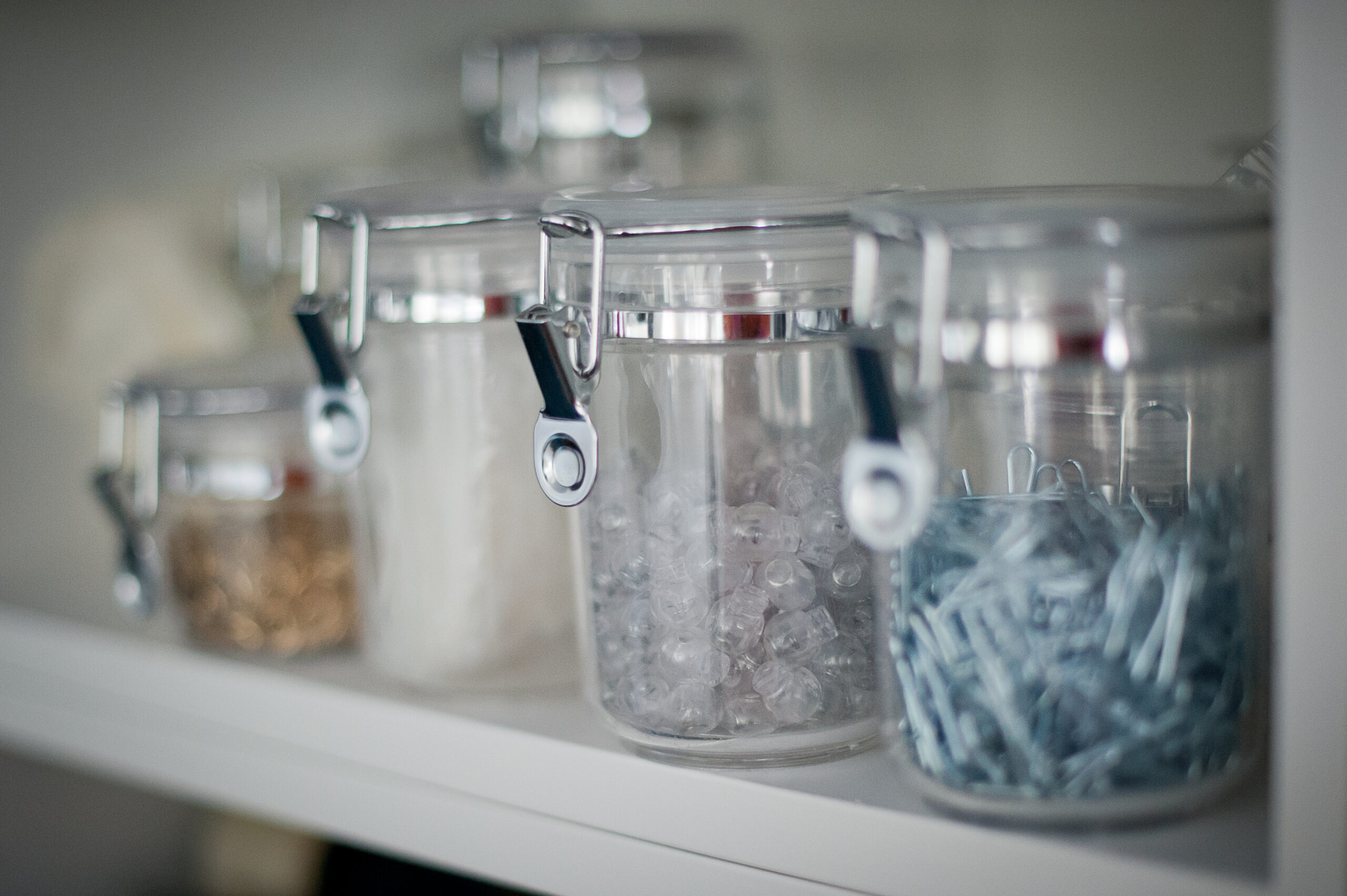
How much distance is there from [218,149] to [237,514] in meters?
0.39

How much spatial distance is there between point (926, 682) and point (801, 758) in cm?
8

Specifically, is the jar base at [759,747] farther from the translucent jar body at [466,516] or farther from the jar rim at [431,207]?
the jar rim at [431,207]

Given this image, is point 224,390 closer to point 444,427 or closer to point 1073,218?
point 444,427

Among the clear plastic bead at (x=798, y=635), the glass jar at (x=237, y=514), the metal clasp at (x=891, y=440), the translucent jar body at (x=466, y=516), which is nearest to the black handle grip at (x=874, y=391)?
the metal clasp at (x=891, y=440)

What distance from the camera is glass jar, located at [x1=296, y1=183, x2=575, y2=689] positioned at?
0.49 metres

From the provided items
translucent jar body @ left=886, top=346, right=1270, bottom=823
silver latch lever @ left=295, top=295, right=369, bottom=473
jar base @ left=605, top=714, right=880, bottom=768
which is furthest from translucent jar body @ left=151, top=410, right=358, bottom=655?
translucent jar body @ left=886, top=346, right=1270, bottom=823

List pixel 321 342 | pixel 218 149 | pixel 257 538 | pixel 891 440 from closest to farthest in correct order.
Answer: pixel 891 440
pixel 321 342
pixel 257 538
pixel 218 149

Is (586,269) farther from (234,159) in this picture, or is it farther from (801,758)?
(234,159)

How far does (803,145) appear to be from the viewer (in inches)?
33.0

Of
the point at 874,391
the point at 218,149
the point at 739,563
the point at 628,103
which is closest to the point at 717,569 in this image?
the point at 739,563

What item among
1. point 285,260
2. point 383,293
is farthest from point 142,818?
point 383,293

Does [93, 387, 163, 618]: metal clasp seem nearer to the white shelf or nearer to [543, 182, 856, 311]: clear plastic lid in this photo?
the white shelf

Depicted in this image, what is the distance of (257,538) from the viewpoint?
62cm

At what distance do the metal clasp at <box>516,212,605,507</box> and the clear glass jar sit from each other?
32cm
